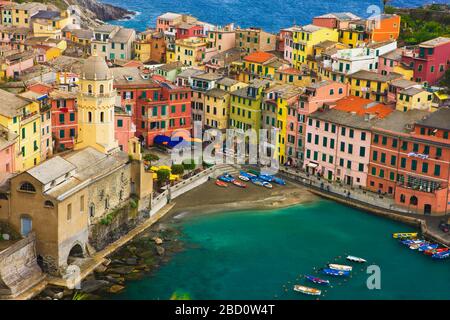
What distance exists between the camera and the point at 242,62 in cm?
12619

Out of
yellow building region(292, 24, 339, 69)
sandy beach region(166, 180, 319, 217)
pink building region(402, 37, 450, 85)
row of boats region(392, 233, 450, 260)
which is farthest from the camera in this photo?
yellow building region(292, 24, 339, 69)

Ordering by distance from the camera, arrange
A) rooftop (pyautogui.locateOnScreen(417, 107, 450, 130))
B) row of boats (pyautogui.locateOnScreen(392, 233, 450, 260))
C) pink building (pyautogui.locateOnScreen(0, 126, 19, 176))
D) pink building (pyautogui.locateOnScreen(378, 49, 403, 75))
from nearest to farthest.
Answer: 1. pink building (pyautogui.locateOnScreen(0, 126, 19, 176))
2. row of boats (pyautogui.locateOnScreen(392, 233, 450, 260))
3. rooftop (pyautogui.locateOnScreen(417, 107, 450, 130))
4. pink building (pyautogui.locateOnScreen(378, 49, 403, 75))

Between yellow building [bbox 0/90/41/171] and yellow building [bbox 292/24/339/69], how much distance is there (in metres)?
45.5

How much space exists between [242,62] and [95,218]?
50740 mm

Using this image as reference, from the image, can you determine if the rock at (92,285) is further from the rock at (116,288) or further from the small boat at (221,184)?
the small boat at (221,184)

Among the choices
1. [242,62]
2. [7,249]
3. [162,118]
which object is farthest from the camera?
[242,62]

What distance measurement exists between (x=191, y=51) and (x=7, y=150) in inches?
2089

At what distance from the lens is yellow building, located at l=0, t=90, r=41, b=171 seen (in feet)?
283

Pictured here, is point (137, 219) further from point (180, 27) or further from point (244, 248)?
point (180, 27)

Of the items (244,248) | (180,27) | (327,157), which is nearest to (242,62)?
(180,27)

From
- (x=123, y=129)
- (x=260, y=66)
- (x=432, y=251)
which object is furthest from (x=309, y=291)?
(x=260, y=66)

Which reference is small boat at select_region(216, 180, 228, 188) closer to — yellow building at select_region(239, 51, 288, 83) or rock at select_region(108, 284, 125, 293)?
yellow building at select_region(239, 51, 288, 83)

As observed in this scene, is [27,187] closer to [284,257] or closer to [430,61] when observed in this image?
[284,257]

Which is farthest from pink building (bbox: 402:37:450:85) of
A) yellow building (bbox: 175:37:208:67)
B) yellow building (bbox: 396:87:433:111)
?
yellow building (bbox: 175:37:208:67)
